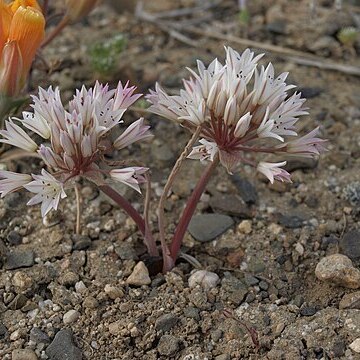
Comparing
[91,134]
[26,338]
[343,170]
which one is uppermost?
[91,134]

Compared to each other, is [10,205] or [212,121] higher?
[212,121]

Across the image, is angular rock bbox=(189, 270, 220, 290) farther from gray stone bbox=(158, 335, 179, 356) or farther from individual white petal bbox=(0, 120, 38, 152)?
individual white petal bbox=(0, 120, 38, 152)

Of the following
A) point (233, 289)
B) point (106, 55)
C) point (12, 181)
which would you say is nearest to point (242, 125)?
point (233, 289)

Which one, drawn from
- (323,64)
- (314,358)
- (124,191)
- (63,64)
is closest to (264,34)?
(323,64)

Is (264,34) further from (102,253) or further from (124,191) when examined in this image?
(102,253)

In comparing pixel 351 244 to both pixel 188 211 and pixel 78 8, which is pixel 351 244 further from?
pixel 78 8
